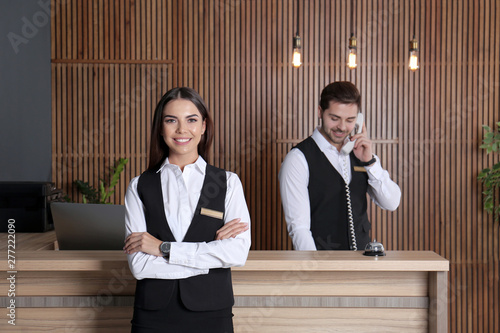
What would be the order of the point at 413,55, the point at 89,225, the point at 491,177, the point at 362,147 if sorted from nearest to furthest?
1. the point at 89,225
2. the point at 362,147
3. the point at 413,55
4. the point at 491,177

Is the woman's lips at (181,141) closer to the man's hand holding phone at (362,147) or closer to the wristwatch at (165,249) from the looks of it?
the wristwatch at (165,249)

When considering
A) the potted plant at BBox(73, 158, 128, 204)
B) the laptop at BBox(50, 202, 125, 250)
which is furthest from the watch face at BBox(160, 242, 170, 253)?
the potted plant at BBox(73, 158, 128, 204)

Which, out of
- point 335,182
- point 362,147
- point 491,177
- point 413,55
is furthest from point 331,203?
point 491,177

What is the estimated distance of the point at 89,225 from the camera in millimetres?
2756

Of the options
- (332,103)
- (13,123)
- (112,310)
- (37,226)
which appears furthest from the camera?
(13,123)

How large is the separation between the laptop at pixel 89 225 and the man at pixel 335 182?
102 centimetres

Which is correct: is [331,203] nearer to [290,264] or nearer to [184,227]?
[290,264]

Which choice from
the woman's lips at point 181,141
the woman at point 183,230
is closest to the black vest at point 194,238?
the woman at point 183,230

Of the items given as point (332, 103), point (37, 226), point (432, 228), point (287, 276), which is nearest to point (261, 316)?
point (287, 276)

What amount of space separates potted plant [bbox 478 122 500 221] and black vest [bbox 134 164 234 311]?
154 inches

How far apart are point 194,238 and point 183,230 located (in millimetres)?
56

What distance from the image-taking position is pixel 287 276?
97.9 inches

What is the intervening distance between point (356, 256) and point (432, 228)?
3.40 metres

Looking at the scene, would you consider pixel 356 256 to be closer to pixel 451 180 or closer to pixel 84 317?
pixel 84 317
